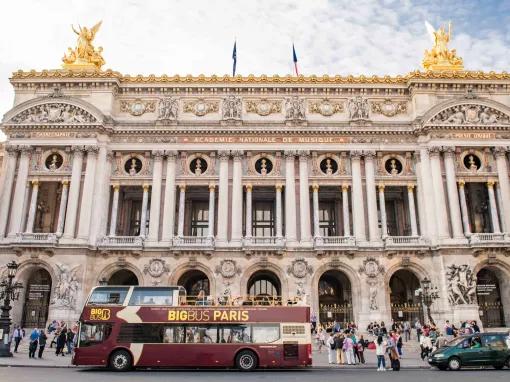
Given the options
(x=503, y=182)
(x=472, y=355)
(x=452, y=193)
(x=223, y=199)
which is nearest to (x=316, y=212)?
(x=223, y=199)

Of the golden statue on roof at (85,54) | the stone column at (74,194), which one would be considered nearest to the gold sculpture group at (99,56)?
the golden statue on roof at (85,54)

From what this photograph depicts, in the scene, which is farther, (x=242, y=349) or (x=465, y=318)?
(x=465, y=318)

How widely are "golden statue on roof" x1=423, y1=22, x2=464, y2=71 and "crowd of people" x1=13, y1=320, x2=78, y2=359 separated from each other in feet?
119

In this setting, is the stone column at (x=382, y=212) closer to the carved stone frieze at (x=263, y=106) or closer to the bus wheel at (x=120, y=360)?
the carved stone frieze at (x=263, y=106)

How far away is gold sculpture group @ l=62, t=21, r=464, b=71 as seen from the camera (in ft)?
139

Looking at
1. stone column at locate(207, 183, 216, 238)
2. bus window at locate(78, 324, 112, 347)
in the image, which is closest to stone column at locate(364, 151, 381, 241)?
stone column at locate(207, 183, 216, 238)

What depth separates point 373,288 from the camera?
1422 inches

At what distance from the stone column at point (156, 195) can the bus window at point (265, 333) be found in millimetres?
18171

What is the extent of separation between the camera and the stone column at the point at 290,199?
124 ft

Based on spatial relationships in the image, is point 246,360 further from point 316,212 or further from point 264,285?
point 264,285

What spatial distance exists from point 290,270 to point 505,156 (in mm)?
20232

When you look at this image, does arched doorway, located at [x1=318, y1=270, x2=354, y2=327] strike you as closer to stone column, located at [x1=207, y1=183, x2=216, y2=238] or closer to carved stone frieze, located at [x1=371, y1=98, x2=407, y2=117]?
stone column, located at [x1=207, y1=183, x2=216, y2=238]

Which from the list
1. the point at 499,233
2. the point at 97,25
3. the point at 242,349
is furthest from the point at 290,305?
the point at 97,25

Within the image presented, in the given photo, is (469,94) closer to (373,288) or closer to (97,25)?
(373,288)
